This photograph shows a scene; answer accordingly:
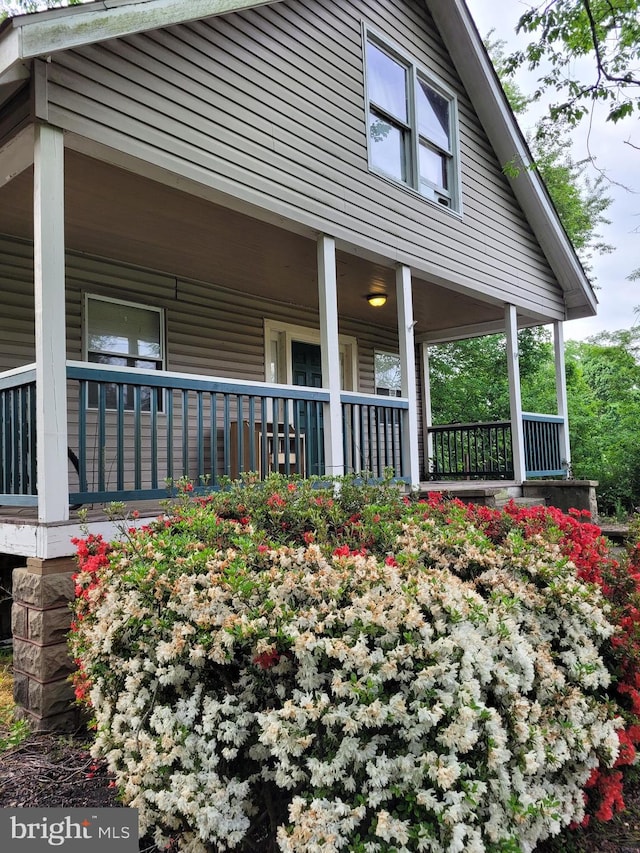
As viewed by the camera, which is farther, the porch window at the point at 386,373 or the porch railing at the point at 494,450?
the porch window at the point at 386,373

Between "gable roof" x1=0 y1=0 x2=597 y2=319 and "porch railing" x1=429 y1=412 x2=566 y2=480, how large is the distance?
6.53ft

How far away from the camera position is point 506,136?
7.81 meters

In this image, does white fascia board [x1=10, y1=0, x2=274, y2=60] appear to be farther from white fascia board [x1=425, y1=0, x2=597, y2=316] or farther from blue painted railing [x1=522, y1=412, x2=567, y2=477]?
blue painted railing [x1=522, y1=412, x2=567, y2=477]

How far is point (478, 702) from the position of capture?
1.63 metres

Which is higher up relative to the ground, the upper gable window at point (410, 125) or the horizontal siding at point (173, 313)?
the upper gable window at point (410, 125)

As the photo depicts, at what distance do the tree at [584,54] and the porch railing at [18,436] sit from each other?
683 cm

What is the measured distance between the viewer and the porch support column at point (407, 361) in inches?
241

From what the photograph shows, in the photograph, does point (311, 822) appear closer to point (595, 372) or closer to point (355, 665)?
point (355, 665)

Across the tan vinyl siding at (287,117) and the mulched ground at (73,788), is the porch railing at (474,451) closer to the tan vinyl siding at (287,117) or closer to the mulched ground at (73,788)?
the tan vinyl siding at (287,117)

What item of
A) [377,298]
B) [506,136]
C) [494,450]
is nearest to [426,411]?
[494,450]

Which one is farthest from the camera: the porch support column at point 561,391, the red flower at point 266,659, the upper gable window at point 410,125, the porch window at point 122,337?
the porch support column at point 561,391

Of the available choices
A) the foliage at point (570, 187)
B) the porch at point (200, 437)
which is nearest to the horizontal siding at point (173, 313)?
the porch at point (200, 437)

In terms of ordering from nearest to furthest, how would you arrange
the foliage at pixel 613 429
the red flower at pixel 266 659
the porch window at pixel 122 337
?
the red flower at pixel 266 659 → the porch window at pixel 122 337 → the foliage at pixel 613 429

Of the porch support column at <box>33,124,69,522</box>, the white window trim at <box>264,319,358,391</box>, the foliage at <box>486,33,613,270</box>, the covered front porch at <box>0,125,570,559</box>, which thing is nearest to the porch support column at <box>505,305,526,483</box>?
the covered front porch at <box>0,125,570,559</box>
